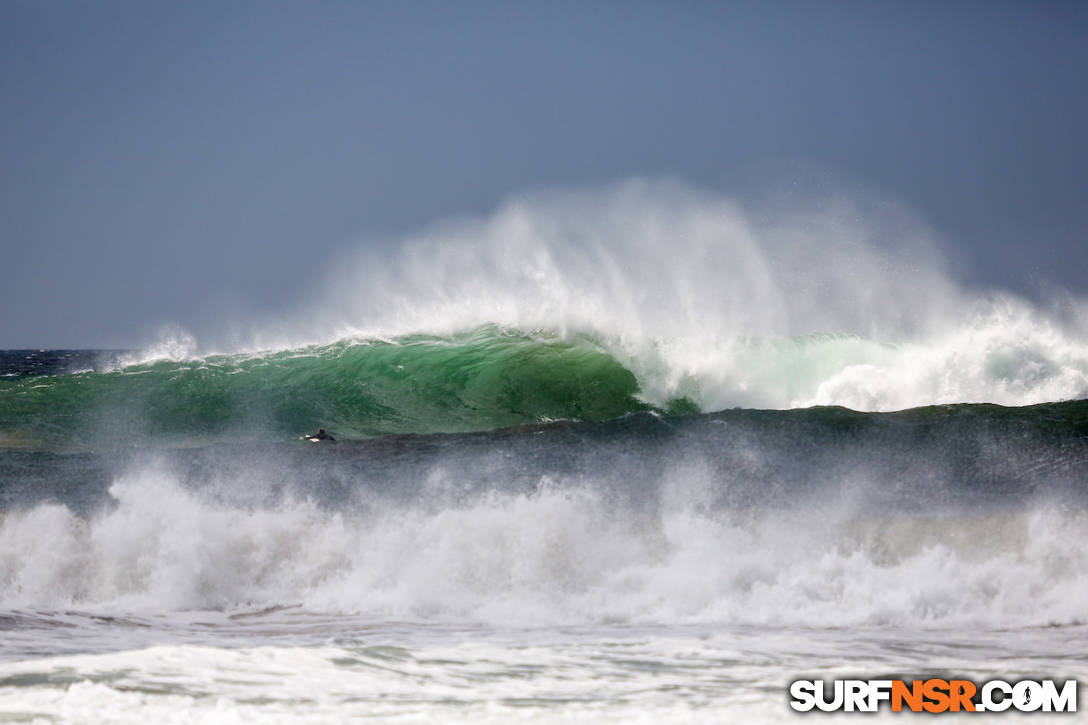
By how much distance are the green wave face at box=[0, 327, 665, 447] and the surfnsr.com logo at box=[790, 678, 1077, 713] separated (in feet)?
35.0

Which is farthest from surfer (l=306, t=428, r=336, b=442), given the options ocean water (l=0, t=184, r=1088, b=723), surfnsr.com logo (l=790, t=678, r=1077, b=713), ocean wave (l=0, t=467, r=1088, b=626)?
surfnsr.com logo (l=790, t=678, r=1077, b=713)

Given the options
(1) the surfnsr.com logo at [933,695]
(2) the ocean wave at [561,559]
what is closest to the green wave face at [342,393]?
(2) the ocean wave at [561,559]

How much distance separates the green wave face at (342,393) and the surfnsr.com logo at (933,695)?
10.7 metres

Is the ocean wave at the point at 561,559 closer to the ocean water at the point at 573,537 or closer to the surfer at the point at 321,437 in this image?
the ocean water at the point at 573,537

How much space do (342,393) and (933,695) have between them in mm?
14328

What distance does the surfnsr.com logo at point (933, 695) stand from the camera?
4941mm

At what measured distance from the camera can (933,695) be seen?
5.16 m

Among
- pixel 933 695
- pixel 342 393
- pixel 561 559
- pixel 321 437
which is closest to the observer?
pixel 933 695

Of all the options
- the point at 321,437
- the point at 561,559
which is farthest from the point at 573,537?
the point at 321,437

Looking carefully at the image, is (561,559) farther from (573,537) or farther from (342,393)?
(342,393)

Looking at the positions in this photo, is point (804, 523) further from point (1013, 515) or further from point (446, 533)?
point (446, 533)

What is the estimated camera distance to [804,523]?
9320 mm

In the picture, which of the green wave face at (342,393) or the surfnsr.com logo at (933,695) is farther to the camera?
the green wave face at (342,393)

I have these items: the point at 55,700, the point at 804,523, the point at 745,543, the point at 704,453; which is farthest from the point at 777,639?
the point at 704,453
